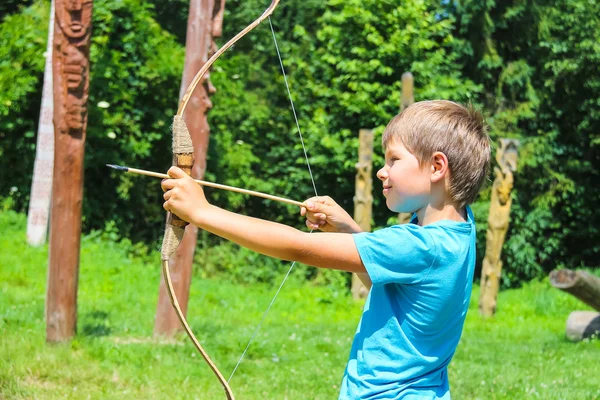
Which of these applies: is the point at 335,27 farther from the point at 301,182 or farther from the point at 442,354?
the point at 442,354

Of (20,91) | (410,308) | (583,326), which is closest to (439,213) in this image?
(410,308)

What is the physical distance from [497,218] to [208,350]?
5674 millimetres

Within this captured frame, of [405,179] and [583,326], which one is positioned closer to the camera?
[405,179]

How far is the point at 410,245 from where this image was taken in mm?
2023

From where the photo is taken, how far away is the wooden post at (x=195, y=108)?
20.5 feet

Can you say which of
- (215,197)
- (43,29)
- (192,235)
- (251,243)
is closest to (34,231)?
(43,29)

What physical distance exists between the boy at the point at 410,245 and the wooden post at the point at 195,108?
418 cm

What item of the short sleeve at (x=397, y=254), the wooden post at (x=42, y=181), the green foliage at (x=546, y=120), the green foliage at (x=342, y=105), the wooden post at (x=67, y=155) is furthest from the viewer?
the green foliage at (x=546, y=120)

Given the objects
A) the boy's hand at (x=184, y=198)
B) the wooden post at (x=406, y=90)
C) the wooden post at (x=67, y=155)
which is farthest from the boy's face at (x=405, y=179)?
the wooden post at (x=406, y=90)

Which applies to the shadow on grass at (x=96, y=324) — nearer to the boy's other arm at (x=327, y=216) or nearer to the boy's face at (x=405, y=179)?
the boy's other arm at (x=327, y=216)

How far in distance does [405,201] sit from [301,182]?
13120mm

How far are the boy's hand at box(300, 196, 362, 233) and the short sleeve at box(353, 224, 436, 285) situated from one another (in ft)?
1.47

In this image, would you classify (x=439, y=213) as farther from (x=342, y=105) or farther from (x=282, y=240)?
(x=342, y=105)

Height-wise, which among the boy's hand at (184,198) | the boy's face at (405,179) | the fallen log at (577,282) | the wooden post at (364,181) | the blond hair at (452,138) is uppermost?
the blond hair at (452,138)
